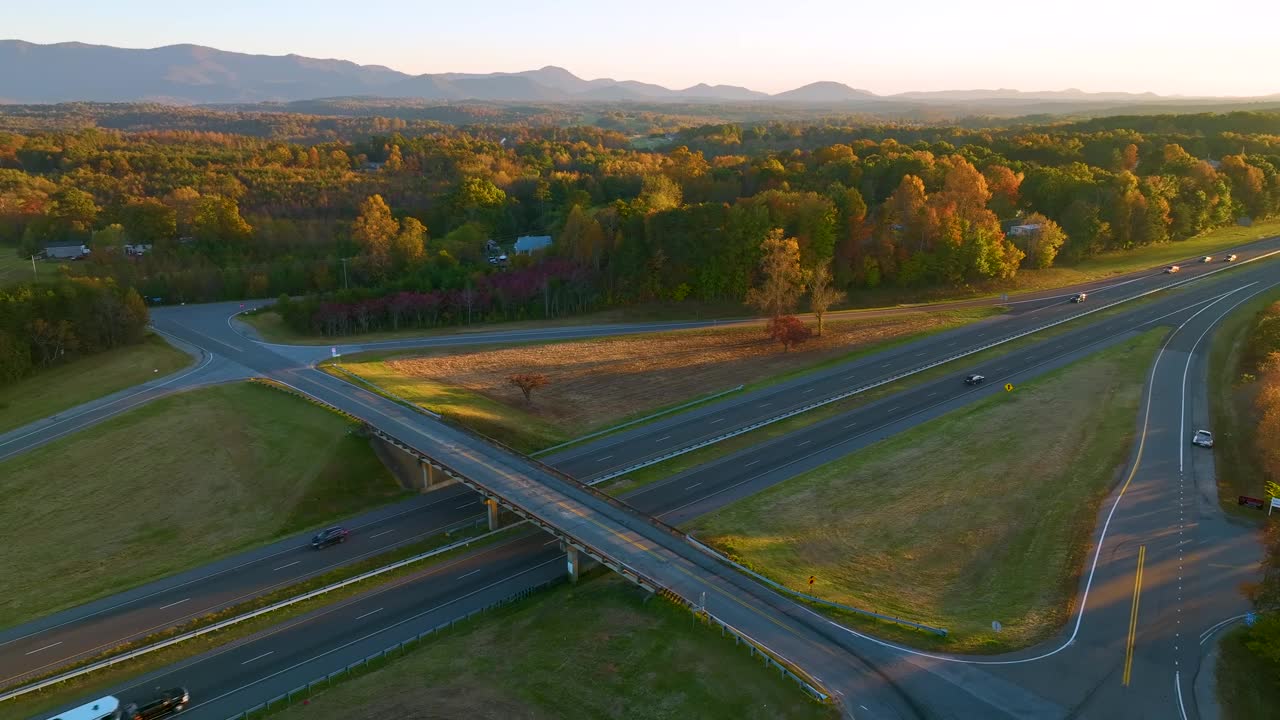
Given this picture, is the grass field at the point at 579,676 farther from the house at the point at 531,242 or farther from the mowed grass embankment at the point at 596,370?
the house at the point at 531,242

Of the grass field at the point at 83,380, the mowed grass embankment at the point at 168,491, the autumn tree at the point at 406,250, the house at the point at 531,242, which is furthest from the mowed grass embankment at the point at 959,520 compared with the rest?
the house at the point at 531,242

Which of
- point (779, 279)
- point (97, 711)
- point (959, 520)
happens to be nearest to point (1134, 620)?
point (959, 520)

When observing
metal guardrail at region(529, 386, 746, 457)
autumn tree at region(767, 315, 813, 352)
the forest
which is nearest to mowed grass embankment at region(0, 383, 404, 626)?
metal guardrail at region(529, 386, 746, 457)

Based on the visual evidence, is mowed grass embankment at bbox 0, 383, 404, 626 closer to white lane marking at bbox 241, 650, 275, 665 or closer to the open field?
white lane marking at bbox 241, 650, 275, 665

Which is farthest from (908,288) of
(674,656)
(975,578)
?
(674,656)

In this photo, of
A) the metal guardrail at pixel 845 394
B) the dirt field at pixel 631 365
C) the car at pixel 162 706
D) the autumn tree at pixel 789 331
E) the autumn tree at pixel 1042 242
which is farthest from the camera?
the autumn tree at pixel 1042 242

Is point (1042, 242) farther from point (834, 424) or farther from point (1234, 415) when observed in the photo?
point (834, 424)
